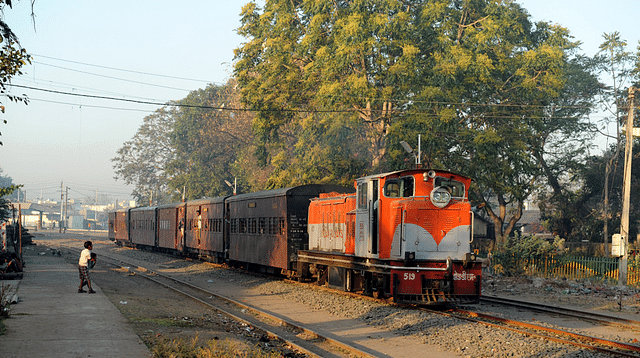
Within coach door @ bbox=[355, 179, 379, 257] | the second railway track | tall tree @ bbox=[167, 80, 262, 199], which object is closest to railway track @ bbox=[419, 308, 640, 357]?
the second railway track

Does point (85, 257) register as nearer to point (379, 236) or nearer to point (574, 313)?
point (379, 236)

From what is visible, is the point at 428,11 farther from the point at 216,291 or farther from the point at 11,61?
the point at 11,61

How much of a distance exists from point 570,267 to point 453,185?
12401 mm

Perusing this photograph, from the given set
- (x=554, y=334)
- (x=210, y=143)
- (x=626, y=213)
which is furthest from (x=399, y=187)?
(x=210, y=143)

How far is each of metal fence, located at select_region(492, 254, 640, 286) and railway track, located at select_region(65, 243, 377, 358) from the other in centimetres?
1329

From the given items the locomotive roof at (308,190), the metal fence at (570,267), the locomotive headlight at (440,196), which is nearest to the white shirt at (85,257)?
the locomotive roof at (308,190)

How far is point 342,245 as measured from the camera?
1794 cm

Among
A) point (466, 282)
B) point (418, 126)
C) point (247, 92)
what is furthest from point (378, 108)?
point (466, 282)

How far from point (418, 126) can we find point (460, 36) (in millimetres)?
9197

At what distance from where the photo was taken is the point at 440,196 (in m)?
15.1

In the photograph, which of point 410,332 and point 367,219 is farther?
point 367,219

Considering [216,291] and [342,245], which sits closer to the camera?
[342,245]

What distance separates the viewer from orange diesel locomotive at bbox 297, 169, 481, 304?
48.2 ft

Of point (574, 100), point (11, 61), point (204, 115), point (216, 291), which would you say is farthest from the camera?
point (204, 115)
